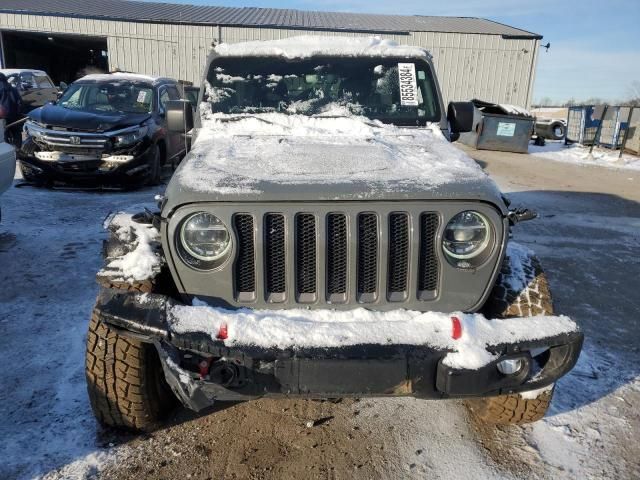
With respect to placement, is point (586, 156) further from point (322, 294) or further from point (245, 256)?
point (245, 256)

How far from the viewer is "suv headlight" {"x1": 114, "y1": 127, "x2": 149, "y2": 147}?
26.1 ft

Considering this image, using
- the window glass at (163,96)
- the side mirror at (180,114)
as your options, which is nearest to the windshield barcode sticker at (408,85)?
the side mirror at (180,114)

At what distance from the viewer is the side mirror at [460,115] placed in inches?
156

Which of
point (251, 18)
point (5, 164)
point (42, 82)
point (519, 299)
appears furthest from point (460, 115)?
point (251, 18)

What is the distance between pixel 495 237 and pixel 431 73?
81.3 inches

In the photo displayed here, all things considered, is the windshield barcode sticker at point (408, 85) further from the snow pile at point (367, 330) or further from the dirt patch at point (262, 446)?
the dirt patch at point (262, 446)

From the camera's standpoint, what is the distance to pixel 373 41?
405 cm

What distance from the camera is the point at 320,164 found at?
272 centimetres

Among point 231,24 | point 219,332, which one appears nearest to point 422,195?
point 219,332

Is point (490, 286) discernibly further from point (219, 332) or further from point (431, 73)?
point (431, 73)

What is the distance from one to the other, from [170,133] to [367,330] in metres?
7.94

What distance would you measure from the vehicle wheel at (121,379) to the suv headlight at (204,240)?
526 mm

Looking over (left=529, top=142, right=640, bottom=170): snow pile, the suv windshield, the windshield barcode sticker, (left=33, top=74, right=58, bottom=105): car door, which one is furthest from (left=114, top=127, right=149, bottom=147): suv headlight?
(left=529, top=142, right=640, bottom=170): snow pile

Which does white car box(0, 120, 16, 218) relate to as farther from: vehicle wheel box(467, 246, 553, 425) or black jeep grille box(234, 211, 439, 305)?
vehicle wheel box(467, 246, 553, 425)
